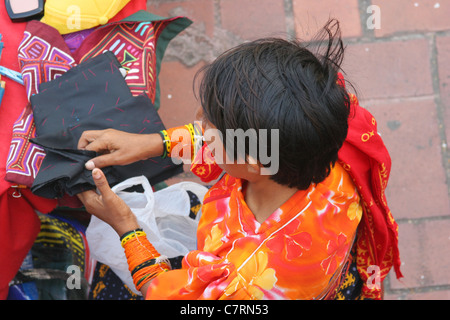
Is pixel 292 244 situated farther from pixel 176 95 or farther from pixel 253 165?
pixel 176 95

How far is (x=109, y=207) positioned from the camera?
119 centimetres

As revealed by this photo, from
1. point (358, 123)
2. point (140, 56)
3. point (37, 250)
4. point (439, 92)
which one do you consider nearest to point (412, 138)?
point (439, 92)

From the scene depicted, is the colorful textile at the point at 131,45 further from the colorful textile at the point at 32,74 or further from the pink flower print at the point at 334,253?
the pink flower print at the point at 334,253

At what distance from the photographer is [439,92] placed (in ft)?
6.52

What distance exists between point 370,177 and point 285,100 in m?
0.37

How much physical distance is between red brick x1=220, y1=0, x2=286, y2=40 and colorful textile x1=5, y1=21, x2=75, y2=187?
90cm

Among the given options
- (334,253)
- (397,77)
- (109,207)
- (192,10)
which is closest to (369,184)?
(334,253)

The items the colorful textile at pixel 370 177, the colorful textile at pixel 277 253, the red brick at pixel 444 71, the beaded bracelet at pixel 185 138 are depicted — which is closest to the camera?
the colorful textile at pixel 277 253

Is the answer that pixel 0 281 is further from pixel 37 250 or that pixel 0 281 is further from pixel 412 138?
pixel 412 138

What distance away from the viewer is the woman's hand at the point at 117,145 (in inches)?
48.7

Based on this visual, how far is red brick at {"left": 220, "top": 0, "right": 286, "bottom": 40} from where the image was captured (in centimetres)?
209

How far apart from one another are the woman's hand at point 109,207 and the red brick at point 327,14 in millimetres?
1204

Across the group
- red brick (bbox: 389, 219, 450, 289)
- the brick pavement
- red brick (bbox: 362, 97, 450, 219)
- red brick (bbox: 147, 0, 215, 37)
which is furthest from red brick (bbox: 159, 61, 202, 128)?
red brick (bbox: 389, 219, 450, 289)

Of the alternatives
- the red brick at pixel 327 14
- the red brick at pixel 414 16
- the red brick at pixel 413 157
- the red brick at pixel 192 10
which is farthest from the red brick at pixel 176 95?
the red brick at pixel 414 16
